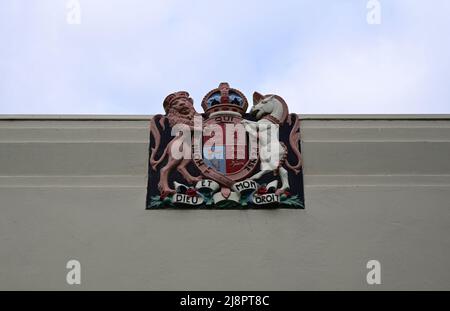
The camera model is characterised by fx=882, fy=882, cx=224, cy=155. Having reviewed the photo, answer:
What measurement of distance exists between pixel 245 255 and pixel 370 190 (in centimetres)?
183

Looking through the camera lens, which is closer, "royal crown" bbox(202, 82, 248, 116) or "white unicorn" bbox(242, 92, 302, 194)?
"white unicorn" bbox(242, 92, 302, 194)

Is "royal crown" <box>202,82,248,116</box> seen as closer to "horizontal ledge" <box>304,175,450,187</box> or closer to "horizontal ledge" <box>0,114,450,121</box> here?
"horizontal ledge" <box>0,114,450,121</box>

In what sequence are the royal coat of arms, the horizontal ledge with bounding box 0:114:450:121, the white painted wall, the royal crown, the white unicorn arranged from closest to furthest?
the white painted wall → the royal coat of arms → the white unicorn → the royal crown → the horizontal ledge with bounding box 0:114:450:121

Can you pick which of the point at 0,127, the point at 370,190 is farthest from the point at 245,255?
the point at 0,127

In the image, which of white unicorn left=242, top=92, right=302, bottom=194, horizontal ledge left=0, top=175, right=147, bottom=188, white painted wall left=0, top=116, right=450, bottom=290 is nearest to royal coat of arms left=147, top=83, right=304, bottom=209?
white unicorn left=242, top=92, right=302, bottom=194

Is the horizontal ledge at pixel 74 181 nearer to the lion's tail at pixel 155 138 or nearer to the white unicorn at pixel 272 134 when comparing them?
the lion's tail at pixel 155 138

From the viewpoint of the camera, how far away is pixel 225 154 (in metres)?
11.1

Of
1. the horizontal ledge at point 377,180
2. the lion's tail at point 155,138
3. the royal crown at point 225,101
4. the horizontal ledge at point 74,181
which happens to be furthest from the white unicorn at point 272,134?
the horizontal ledge at point 74,181

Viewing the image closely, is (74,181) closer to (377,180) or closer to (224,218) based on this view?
(224,218)

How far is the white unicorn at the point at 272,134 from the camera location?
1101 cm

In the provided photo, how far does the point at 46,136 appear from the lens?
1150 cm

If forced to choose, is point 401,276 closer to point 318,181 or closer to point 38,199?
point 318,181

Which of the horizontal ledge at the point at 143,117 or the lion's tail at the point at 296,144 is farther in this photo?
the horizontal ledge at the point at 143,117

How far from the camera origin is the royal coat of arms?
10812mm
